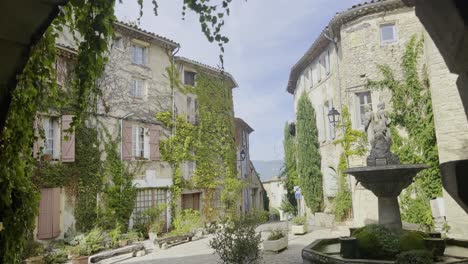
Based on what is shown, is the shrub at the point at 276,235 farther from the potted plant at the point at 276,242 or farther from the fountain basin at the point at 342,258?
the fountain basin at the point at 342,258

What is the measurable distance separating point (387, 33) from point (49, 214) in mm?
15880

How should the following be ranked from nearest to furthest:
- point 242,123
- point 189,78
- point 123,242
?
point 123,242 < point 189,78 < point 242,123

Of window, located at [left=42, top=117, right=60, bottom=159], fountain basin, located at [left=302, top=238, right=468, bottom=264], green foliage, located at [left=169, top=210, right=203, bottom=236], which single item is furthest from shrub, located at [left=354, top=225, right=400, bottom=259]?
window, located at [left=42, top=117, right=60, bottom=159]

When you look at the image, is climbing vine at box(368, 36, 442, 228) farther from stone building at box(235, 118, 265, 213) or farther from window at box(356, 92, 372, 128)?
stone building at box(235, 118, 265, 213)

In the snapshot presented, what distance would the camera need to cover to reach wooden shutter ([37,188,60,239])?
1420 cm

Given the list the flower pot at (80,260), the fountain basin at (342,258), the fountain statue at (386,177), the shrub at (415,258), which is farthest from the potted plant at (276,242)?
the shrub at (415,258)

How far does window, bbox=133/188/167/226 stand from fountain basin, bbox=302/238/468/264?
36.9 feet

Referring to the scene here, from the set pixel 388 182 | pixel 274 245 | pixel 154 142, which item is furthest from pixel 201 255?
pixel 154 142

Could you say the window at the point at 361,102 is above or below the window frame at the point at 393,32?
below

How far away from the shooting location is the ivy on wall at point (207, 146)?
69.3 ft

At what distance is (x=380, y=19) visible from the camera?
53.8ft

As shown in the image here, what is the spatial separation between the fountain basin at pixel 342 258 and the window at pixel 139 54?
47.3ft

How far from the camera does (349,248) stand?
7566 millimetres

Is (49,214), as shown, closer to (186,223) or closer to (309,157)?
(186,223)
